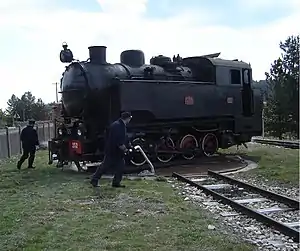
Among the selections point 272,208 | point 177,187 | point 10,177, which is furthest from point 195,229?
point 10,177

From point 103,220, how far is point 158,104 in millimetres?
7822

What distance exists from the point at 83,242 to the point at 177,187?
4962 millimetres

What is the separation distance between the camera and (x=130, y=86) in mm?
13375

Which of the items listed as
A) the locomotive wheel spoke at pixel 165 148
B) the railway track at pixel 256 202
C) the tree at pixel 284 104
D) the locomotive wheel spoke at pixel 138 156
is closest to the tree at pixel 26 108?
the tree at pixel 284 104

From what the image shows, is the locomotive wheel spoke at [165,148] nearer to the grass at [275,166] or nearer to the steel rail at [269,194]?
the grass at [275,166]

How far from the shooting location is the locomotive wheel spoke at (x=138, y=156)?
45.5 ft

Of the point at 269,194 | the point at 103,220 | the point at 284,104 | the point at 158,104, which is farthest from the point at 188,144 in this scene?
the point at 284,104

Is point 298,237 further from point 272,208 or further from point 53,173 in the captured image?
point 53,173

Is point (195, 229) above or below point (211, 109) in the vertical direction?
below

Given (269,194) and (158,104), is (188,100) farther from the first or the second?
(269,194)

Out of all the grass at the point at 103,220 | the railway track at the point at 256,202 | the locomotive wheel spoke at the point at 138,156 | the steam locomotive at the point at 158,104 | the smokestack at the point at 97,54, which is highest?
the smokestack at the point at 97,54

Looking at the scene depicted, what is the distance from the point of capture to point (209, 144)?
16.2m

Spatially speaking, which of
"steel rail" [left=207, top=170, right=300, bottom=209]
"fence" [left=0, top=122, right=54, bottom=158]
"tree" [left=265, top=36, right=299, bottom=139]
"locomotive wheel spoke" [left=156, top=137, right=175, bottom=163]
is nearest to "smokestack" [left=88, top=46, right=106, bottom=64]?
"locomotive wheel spoke" [left=156, top=137, right=175, bottom=163]

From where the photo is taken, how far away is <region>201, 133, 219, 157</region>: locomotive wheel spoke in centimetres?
1596
